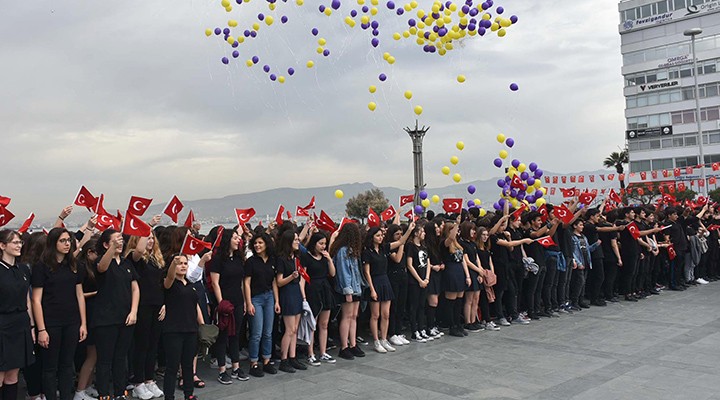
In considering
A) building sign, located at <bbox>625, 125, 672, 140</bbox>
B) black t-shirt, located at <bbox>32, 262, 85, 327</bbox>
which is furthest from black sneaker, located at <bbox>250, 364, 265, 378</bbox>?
building sign, located at <bbox>625, 125, 672, 140</bbox>

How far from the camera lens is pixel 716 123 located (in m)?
47.1

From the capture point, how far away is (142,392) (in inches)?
219

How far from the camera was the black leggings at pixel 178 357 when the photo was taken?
504 centimetres

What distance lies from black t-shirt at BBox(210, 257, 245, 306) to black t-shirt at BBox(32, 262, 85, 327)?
5.01 feet

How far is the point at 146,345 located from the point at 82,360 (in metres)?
0.65

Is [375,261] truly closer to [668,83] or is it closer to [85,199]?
[85,199]

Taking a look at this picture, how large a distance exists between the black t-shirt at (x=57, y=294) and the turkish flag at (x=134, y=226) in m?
0.64

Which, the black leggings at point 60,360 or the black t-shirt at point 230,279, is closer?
the black leggings at point 60,360

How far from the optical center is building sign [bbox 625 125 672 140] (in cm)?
5044

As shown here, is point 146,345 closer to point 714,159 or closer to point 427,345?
point 427,345

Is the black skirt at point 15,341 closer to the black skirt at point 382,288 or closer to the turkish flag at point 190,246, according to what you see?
the turkish flag at point 190,246

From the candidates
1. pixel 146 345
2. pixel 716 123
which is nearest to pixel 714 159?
pixel 716 123

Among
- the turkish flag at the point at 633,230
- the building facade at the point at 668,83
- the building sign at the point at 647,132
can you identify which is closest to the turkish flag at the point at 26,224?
the turkish flag at the point at 633,230

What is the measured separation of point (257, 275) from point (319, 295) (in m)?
0.89
